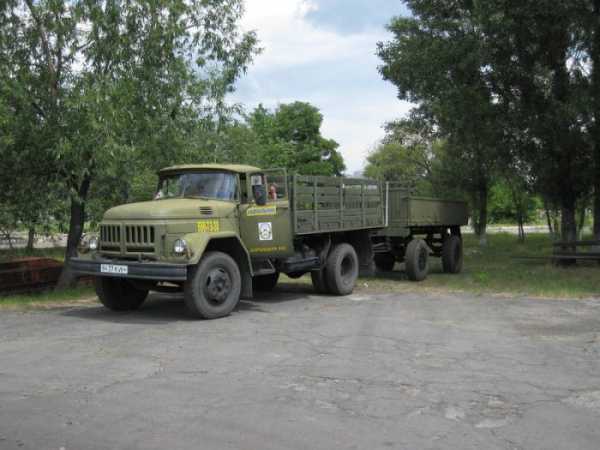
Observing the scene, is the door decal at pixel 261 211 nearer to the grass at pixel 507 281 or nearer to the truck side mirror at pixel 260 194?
the truck side mirror at pixel 260 194

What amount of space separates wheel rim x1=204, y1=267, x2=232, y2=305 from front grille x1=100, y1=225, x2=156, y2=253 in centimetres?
89

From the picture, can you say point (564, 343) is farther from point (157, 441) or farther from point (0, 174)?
point (0, 174)

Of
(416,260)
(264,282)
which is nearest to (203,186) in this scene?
(264,282)

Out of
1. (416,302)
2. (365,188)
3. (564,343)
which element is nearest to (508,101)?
(365,188)

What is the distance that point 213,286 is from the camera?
9320 mm

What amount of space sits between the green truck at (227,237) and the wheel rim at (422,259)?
2035 mm

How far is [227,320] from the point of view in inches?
364

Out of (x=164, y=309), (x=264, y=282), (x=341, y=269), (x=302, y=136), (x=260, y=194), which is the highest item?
(x=302, y=136)

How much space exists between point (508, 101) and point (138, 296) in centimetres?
1242

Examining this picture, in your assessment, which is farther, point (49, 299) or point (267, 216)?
point (49, 299)

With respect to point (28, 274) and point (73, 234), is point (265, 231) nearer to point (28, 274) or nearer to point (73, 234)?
point (73, 234)

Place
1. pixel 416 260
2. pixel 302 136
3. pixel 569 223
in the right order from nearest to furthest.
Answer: pixel 416 260 → pixel 569 223 → pixel 302 136

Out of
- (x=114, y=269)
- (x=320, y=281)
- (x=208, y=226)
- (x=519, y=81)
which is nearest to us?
(x=114, y=269)

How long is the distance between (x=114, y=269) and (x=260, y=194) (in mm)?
2428
